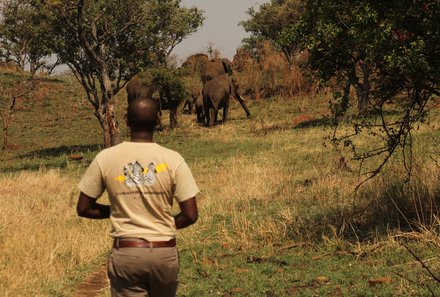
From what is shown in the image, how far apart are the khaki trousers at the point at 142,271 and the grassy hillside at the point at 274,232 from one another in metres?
1.92

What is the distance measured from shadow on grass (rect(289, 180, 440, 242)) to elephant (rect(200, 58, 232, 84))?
21.7 meters

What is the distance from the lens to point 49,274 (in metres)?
8.05

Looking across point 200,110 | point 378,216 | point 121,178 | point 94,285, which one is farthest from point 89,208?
point 200,110

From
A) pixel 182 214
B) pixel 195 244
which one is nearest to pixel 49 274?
pixel 195 244

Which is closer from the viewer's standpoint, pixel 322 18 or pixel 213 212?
pixel 322 18

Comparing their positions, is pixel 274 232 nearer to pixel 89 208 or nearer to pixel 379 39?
pixel 379 39

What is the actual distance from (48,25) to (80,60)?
83.5 inches

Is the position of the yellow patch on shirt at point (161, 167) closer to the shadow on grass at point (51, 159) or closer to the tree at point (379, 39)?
the tree at point (379, 39)

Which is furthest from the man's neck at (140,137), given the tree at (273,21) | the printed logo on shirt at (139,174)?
the tree at (273,21)

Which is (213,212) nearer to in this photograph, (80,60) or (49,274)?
(49,274)

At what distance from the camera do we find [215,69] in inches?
1238

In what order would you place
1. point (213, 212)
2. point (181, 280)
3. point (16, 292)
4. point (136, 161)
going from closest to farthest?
point (136, 161) < point (16, 292) < point (181, 280) < point (213, 212)

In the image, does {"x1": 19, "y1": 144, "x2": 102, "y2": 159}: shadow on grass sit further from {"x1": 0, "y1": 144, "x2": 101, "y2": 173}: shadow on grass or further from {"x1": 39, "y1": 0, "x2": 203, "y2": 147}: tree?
{"x1": 39, "y1": 0, "x2": 203, "y2": 147}: tree

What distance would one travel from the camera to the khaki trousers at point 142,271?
3.92 metres
